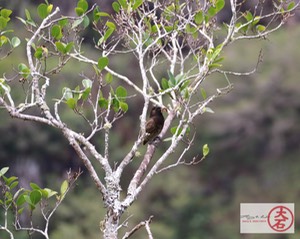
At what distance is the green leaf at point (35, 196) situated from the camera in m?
2.63

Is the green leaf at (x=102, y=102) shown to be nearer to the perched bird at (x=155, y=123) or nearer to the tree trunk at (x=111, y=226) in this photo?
the tree trunk at (x=111, y=226)

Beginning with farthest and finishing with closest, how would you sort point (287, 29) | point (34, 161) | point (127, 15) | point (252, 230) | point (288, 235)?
point (287, 29)
point (34, 161)
point (288, 235)
point (252, 230)
point (127, 15)

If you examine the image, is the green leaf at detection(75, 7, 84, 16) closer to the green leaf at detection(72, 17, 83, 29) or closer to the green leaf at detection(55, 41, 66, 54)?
the green leaf at detection(72, 17, 83, 29)

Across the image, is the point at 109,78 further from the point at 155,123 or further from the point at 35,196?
the point at 155,123

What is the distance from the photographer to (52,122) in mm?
2580

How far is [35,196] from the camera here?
8.65 ft

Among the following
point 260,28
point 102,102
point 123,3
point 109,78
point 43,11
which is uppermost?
point 260,28

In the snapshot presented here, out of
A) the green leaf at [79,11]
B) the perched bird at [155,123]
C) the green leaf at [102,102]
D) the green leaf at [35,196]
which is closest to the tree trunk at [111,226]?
the green leaf at [35,196]

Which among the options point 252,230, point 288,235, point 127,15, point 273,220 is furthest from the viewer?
point 288,235

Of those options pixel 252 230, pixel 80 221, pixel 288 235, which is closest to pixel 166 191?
pixel 80 221

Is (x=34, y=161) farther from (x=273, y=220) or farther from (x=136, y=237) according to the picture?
(x=273, y=220)

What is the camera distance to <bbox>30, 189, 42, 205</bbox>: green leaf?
2628 mm

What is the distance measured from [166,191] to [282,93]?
1811mm

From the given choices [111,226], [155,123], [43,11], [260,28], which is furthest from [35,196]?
[260,28]
